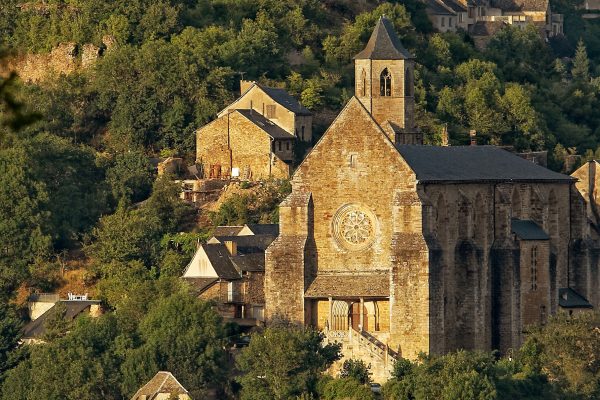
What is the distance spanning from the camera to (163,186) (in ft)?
275

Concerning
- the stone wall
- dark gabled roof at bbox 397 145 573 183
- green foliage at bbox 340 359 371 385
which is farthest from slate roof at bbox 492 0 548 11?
green foliage at bbox 340 359 371 385

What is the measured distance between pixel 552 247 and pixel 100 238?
1635cm

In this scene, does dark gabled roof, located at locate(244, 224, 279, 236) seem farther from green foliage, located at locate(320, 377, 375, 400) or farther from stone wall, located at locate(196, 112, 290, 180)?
green foliage, located at locate(320, 377, 375, 400)

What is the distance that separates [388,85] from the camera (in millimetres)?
76500

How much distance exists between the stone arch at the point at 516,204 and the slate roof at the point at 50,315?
46.3ft

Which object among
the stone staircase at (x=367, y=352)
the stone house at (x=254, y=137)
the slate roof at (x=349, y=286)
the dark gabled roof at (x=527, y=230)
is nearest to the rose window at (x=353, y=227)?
the slate roof at (x=349, y=286)

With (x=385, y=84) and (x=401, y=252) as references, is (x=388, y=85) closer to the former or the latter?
(x=385, y=84)

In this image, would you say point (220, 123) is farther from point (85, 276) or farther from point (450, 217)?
point (450, 217)

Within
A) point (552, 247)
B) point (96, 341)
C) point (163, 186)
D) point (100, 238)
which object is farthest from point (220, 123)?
point (96, 341)

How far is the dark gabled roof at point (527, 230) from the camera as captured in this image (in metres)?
69.4

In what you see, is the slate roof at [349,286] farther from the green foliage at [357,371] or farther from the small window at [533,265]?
the small window at [533,265]

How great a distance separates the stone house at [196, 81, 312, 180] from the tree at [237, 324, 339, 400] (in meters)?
24.9

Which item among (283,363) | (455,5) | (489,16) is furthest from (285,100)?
(489,16)

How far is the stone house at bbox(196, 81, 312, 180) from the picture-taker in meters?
86.6
